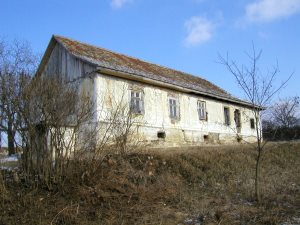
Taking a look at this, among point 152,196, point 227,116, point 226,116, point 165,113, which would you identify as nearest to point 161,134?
point 165,113

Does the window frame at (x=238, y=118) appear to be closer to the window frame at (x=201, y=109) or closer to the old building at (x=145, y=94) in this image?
the old building at (x=145, y=94)

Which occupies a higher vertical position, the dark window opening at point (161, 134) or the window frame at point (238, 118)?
the window frame at point (238, 118)

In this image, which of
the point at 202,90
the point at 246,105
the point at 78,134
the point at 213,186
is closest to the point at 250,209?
the point at 213,186

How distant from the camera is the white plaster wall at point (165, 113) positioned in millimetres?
15414

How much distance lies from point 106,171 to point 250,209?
12.0 ft

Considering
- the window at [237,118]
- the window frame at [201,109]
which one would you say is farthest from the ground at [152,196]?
the window at [237,118]

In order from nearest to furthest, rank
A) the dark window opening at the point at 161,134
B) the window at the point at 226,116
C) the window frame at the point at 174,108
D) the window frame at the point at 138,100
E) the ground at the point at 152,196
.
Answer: the ground at the point at 152,196, the window frame at the point at 138,100, the dark window opening at the point at 161,134, the window frame at the point at 174,108, the window at the point at 226,116

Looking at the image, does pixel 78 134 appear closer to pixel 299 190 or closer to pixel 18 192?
pixel 18 192

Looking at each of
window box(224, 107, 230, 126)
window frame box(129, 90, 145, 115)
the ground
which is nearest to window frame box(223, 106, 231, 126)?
window box(224, 107, 230, 126)

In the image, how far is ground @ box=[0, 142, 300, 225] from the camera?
7.34 m

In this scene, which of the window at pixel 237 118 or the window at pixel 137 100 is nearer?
the window at pixel 137 100

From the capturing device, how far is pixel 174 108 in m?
18.7

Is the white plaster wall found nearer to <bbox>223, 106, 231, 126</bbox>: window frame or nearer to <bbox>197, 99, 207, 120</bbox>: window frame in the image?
<bbox>197, 99, 207, 120</bbox>: window frame

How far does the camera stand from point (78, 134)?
29.0ft
